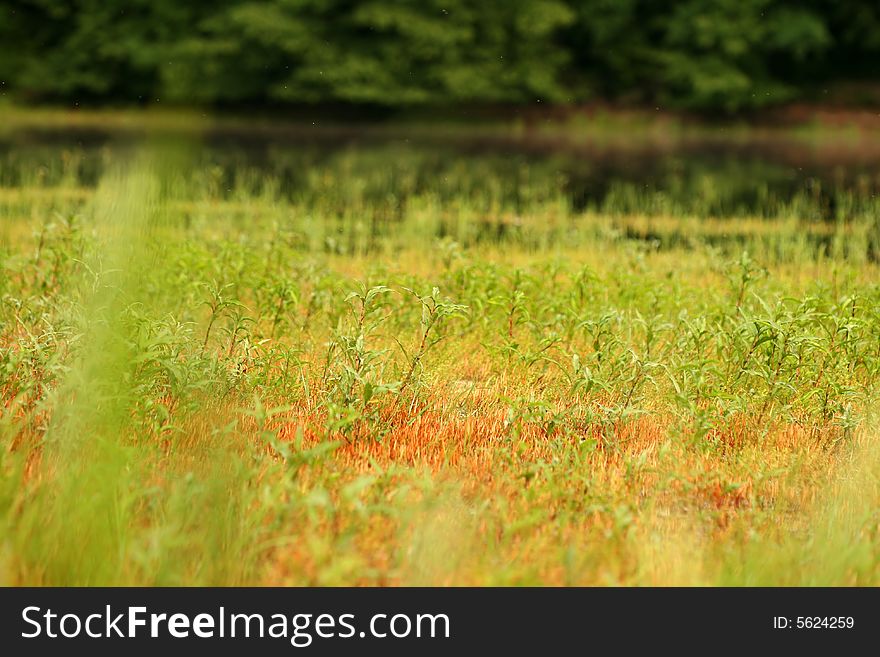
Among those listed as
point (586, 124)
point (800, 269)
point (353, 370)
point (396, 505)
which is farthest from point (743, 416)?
point (586, 124)

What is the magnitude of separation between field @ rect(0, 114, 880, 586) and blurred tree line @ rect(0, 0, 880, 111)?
28.0 m

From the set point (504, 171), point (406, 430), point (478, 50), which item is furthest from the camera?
point (478, 50)

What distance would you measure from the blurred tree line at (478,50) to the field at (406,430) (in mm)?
27986

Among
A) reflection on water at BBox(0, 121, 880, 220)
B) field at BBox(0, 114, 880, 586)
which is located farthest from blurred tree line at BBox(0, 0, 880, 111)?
field at BBox(0, 114, 880, 586)

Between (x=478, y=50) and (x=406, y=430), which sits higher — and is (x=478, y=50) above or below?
above

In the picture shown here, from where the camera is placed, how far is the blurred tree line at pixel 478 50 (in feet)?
115

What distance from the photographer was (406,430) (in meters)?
4.61

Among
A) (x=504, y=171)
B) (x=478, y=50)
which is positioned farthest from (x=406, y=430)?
(x=478, y=50)

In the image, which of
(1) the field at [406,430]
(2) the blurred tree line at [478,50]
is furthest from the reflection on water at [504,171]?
(1) the field at [406,430]

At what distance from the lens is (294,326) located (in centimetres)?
666

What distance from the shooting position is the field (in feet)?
9.93

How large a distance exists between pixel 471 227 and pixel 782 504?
8.94m

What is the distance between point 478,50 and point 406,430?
33.2 m

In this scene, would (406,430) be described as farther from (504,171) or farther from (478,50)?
(478,50)
